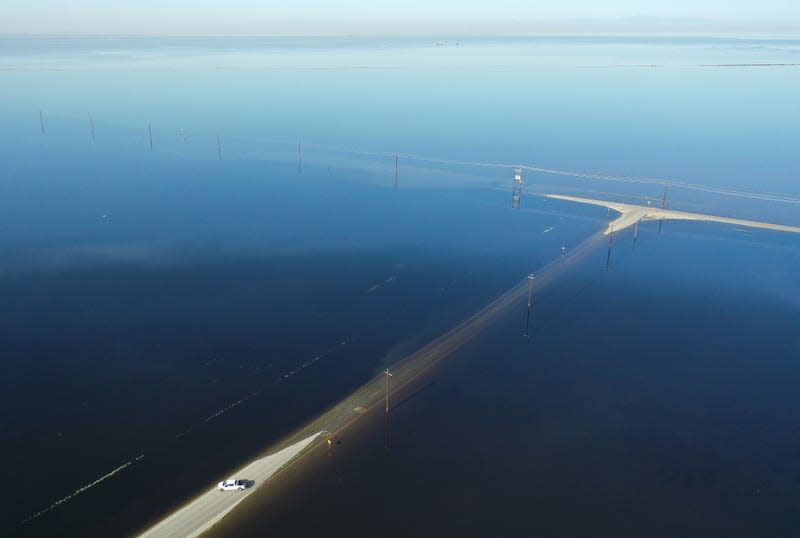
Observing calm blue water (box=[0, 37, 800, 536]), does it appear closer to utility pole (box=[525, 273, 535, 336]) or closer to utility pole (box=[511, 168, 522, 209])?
utility pole (box=[525, 273, 535, 336])

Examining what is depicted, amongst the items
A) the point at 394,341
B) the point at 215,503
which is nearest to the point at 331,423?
the point at 215,503

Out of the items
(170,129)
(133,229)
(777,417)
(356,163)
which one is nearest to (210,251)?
(133,229)

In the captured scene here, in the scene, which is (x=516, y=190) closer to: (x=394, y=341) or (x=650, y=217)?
(x=650, y=217)

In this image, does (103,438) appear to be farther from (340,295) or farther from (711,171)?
(711,171)

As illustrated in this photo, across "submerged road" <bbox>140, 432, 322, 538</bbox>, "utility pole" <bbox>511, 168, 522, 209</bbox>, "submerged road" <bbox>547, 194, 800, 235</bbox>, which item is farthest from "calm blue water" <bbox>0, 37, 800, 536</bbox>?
"submerged road" <bbox>547, 194, 800, 235</bbox>

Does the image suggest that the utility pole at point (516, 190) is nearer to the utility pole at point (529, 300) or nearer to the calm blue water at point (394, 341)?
the calm blue water at point (394, 341)
